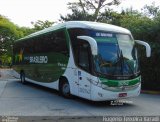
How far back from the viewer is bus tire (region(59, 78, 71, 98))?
14891 millimetres

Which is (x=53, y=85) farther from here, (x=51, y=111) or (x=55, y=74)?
(x=51, y=111)

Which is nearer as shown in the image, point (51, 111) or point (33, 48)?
point (51, 111)

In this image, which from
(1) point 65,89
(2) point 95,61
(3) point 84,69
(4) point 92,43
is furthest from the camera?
(1) point 65,89

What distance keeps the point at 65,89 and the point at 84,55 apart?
254 cm

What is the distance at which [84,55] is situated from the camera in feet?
43.4

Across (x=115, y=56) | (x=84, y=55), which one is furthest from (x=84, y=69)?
(x=115, y=56)

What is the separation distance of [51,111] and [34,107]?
1089mm

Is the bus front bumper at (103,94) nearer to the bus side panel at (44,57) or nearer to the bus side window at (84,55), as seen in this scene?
the bus side window at (84,55)

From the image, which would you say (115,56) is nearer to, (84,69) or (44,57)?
(84,69)

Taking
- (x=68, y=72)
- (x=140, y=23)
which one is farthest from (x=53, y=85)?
(x=140, y=23)

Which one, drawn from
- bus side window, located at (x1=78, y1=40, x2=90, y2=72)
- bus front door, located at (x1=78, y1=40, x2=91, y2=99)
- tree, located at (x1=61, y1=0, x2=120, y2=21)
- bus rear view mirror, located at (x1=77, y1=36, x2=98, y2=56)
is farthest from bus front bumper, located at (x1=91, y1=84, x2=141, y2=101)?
tree, located at (x1=61, y1=0, x2=120, y2=21)

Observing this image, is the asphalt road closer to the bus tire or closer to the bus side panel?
the bus tire

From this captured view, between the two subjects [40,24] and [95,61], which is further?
[40,24]

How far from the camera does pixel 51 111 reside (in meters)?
11.6
